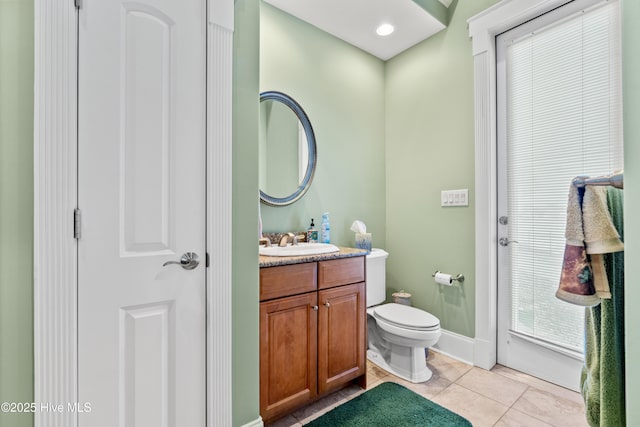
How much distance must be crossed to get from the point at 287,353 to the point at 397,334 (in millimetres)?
815

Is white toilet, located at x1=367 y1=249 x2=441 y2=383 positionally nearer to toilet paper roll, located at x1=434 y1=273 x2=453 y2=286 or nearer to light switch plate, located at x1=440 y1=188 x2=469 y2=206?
toilet paper roll, located at x1=434 y1=273 x2=453 y2=286

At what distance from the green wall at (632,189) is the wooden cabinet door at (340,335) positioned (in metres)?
1.29

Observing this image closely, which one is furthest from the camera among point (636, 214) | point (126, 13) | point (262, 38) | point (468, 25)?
point (468, 25)

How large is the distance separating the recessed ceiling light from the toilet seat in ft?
7.28

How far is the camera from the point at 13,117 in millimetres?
953

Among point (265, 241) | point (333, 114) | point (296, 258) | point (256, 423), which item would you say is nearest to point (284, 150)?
point (333, 114)

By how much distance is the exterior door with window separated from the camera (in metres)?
1.69

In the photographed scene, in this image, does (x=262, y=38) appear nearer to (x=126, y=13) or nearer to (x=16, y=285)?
(x=126, y=13)

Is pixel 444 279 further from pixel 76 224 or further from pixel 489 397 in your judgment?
pixel 76 224

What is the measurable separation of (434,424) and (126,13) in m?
2.31

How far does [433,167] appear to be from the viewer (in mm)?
2473

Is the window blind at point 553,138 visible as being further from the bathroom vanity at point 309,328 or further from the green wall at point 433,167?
Result: the bathroom vanity at point 309,328

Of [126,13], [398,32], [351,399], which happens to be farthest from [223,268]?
[398,32]

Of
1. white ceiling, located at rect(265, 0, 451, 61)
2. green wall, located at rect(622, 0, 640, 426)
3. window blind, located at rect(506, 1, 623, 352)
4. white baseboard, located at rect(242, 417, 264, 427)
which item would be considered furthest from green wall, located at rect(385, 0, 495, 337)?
green wall, located at rect(622, 0, 640, 426)
